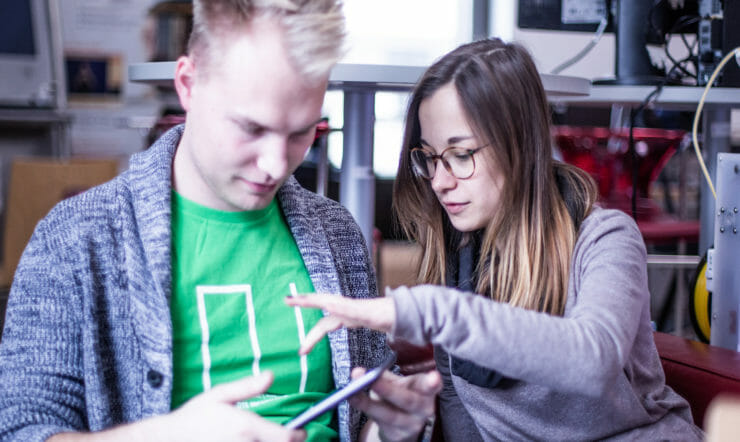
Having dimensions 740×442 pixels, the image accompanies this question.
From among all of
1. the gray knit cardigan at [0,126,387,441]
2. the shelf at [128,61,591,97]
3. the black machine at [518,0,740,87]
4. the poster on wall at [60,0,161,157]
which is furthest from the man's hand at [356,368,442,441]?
the poster on wall at [60,0,161,157]

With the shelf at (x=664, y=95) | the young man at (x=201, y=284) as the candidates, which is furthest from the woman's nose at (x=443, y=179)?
the shelf at (x=664, y=95)

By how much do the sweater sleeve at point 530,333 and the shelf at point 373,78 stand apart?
1.93ft

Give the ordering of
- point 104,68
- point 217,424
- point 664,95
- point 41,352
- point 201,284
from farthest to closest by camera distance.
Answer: point 104,68 < point 664,95 < point 201,284 < point 41,352 < point 217,424

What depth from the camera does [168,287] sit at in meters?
0.90

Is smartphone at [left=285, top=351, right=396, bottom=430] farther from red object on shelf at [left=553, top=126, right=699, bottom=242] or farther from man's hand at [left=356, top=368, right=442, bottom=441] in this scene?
red object on shelf at [left=553, top=126, right=699, bottom=242]

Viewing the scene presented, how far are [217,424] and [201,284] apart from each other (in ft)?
0.91

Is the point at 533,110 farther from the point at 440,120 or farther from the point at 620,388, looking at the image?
the point at 620,388

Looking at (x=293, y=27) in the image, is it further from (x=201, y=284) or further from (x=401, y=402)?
(x=401, y=402)

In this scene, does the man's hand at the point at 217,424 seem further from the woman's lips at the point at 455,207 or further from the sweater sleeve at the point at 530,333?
the woman's lips at the point at 455,207

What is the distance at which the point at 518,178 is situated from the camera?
1.14 m

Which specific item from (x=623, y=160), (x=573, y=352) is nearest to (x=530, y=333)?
(x=573, y=352)

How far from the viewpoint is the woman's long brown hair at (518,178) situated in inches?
43.8

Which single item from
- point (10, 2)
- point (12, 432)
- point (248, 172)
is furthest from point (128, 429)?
point (10, 2)

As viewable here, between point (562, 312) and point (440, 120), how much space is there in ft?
1.13
